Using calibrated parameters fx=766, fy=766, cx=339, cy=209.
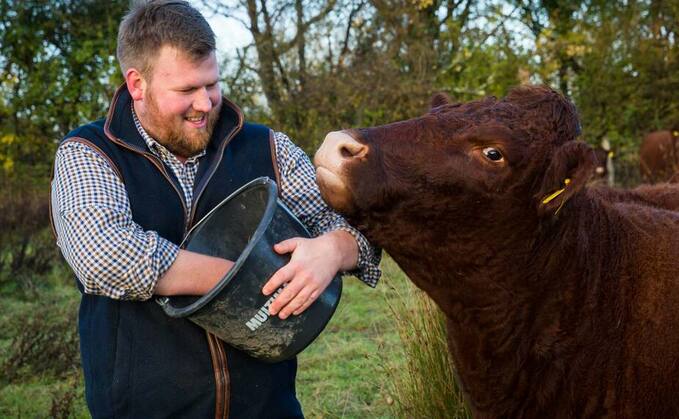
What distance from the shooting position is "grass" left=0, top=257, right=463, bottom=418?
373cm

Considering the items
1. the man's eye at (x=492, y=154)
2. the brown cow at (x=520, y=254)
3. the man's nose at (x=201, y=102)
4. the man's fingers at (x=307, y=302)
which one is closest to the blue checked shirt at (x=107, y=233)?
the man's nose at (x=201, y=102)

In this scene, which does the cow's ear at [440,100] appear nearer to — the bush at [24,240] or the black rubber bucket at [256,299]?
the black rubber bucket at [256,299]

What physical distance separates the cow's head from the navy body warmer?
0.77 metres

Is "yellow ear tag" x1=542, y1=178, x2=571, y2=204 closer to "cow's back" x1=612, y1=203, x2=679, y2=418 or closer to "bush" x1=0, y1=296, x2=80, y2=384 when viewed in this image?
"cow's back" x1=612, y1=203, x2=679, y2=418

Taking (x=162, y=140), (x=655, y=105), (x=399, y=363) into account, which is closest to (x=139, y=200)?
(x=162, y=140)

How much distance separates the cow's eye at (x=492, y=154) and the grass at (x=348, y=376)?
1.47 metres

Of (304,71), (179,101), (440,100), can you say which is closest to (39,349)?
(179,101)

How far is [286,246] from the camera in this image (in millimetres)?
2359

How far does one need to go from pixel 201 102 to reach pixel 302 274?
2.54 feet

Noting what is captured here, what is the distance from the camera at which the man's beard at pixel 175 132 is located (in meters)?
2.70

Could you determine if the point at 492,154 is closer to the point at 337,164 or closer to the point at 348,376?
→ the point at 337,164

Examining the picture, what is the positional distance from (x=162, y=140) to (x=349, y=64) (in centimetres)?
951

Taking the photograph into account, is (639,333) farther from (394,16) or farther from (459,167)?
(394,16)

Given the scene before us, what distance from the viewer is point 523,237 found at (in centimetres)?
231
